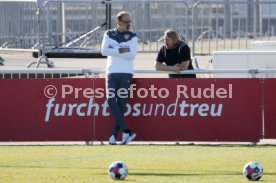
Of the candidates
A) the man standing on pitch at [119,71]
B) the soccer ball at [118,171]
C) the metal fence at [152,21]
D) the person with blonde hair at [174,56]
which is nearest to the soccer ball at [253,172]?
the soccer ball at [118,171]

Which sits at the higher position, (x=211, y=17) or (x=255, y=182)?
(x=211, y=17)

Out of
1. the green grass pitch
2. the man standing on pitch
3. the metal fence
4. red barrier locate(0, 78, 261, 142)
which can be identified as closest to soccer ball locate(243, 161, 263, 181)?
the green grass pitch

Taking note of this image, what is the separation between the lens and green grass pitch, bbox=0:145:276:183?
12008 millimetres

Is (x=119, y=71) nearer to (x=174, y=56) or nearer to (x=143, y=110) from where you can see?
(x=143, y=110)

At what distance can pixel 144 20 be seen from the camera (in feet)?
75.7

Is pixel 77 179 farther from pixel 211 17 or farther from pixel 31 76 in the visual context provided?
pixel 211 17

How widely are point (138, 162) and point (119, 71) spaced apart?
297cm

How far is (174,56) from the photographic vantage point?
16875 millimetres

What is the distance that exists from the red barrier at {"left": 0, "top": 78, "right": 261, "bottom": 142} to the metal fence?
554 centimetres

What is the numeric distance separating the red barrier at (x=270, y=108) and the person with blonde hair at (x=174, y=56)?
3.93 feet

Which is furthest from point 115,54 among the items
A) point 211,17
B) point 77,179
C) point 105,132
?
point 211,17

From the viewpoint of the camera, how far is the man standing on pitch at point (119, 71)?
16.4m

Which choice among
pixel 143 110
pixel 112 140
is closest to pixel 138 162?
pixel 112 140

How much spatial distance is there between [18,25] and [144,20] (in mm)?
2847
